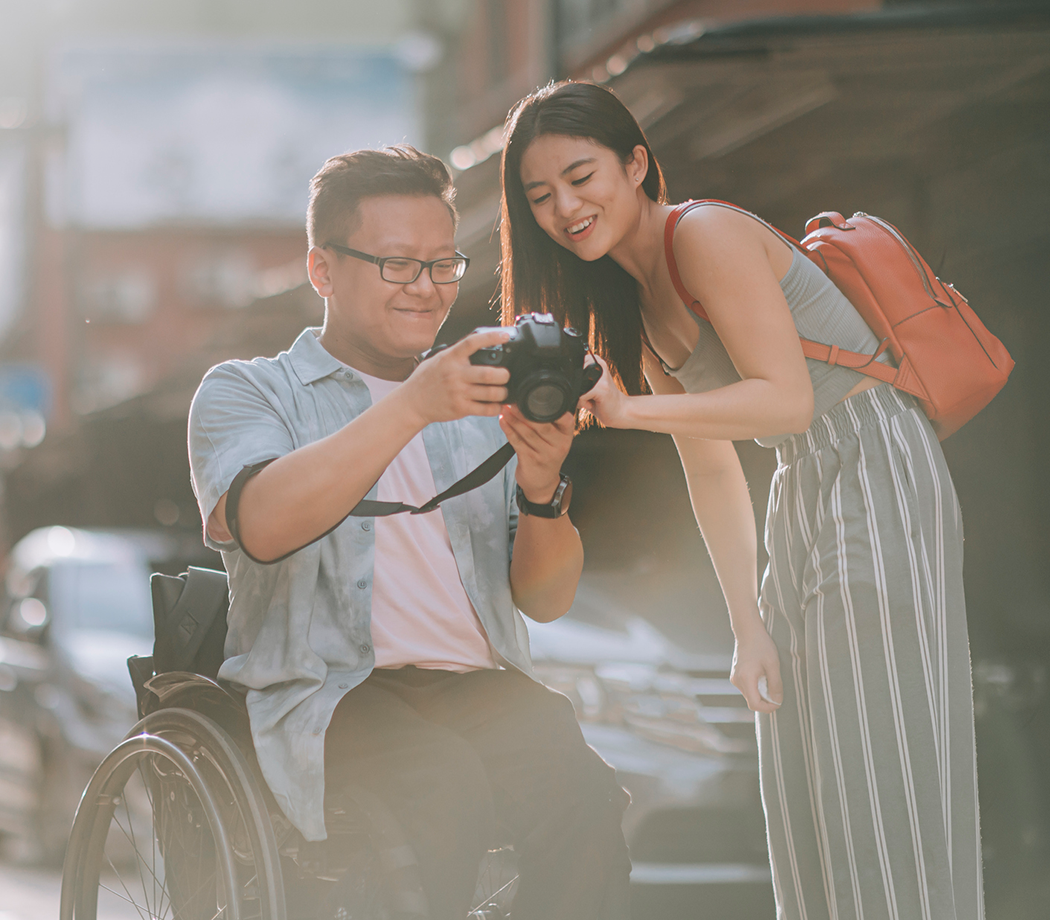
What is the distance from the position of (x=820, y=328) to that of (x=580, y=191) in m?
0.45

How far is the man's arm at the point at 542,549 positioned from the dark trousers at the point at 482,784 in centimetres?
18

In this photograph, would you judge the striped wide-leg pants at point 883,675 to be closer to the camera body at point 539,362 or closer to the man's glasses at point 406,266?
the camera body at point 539,362

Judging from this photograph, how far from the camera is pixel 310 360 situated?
2.14 metres

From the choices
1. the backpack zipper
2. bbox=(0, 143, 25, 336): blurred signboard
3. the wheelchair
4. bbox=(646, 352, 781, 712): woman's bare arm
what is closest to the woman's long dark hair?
bbox=(646, 352, 781, 712): woman's bare arm

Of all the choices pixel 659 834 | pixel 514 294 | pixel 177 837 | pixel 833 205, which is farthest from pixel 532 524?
pixel 833 205

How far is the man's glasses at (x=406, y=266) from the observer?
202cm

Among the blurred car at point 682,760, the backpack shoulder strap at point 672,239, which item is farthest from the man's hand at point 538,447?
the blurred car at point 682,760

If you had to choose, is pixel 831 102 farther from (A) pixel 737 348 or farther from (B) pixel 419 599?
(B) pixel 419 599

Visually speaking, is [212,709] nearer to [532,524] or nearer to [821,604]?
[532,524]

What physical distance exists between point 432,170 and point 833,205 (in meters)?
2.93

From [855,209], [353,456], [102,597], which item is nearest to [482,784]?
[353,456]

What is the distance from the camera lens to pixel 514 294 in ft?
7.09

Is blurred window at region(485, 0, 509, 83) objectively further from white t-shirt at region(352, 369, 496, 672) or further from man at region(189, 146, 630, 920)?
white t-shirt at region(352, 369, 496, 672)

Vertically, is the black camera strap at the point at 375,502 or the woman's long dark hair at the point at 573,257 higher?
the woman's long dark hair at the point at 573,257
